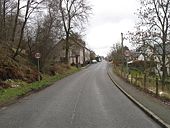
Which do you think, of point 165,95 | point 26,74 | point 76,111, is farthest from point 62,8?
point 76,111

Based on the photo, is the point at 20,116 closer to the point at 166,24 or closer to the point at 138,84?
the point at 138,84

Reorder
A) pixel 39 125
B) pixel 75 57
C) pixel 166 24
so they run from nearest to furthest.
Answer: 1. pixel 39 125
2. pixel 166 24
3. pixel 75 57

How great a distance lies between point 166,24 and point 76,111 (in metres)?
22.3

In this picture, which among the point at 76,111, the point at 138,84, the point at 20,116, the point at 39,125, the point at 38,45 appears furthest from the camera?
the point at 38,45

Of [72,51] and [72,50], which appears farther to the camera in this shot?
[72,51]

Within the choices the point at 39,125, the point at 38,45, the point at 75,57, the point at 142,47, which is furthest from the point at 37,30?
the point at 75,57

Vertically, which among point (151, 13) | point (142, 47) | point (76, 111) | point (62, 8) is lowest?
point (76, 111)

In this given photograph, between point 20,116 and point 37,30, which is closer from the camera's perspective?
point 20,116

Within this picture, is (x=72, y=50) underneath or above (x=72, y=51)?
above

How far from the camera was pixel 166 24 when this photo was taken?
35.7 metres

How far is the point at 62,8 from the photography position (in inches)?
2948

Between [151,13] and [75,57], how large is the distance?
87157mm

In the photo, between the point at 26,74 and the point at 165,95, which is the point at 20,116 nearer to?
the point at 165,95

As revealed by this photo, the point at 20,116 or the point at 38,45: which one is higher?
the point at 38,45
